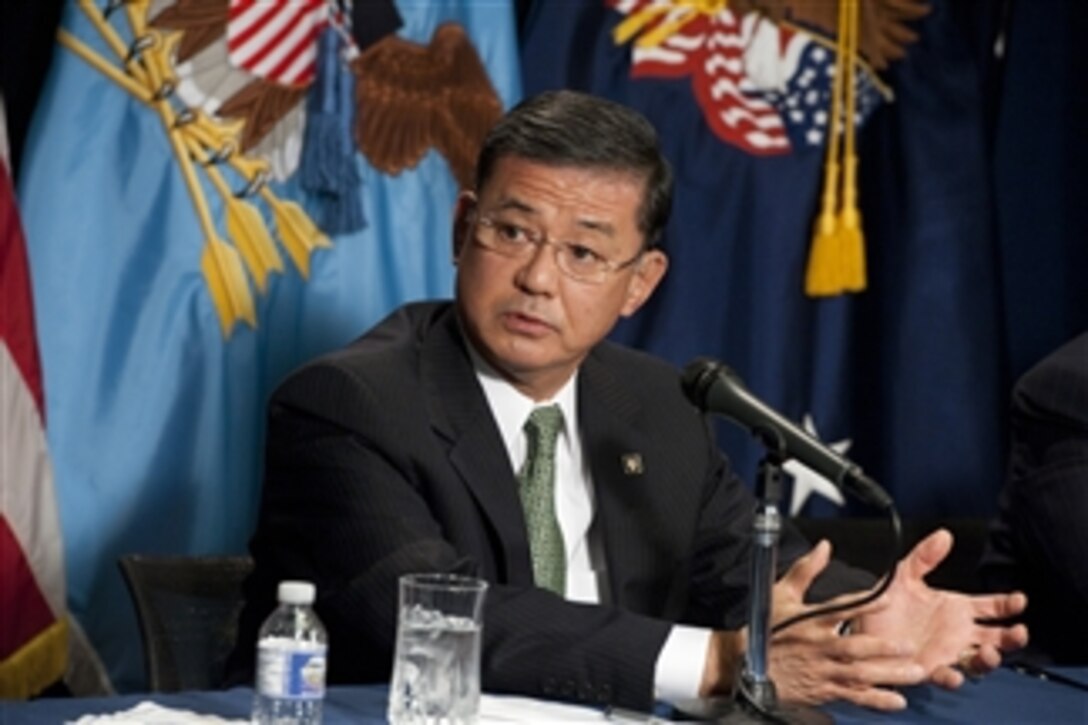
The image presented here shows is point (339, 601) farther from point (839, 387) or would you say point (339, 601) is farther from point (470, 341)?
point (839, 387)

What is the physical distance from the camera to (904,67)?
4.89 metres

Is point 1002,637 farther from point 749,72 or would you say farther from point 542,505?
point 749,72

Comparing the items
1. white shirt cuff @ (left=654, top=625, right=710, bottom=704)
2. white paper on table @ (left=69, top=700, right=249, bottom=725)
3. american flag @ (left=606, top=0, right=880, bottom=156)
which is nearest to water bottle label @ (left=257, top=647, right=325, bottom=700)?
white paper on table @ (left=69, top=700, right=249, bottom=725)

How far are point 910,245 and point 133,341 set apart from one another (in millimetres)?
1982

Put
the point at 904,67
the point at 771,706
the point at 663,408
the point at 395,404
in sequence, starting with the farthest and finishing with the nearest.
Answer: the point at 904,67, the point at 663,408, the point at 395,404, the point at 771,706

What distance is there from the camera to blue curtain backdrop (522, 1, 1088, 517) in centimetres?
472

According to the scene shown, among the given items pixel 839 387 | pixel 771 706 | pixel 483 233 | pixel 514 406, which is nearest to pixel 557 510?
pixel 514 406

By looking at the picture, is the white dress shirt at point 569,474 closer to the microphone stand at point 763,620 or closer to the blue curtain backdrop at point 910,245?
the microphone stand at point 763,620

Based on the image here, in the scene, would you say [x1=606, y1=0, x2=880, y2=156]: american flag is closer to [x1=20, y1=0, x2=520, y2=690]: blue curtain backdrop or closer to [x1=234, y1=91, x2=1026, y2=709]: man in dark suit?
[x1=20, y1=0, x2=520, y2=690]: blue curtain backdrop

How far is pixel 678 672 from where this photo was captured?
2.75m

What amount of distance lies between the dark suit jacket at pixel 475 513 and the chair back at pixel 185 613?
7 centimetres

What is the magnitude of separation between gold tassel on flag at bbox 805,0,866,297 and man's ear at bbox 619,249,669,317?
4.30 feet

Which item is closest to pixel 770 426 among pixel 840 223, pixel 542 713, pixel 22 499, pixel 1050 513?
pixel 542 713

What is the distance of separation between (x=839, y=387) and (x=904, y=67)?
80 cm
